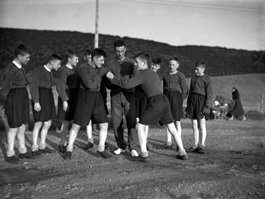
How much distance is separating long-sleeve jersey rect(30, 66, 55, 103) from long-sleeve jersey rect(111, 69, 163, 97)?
5.29 ft

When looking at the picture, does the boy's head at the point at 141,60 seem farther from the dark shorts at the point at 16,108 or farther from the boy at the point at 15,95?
the dark shorts at the point at 16,108

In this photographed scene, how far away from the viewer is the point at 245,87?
106ft

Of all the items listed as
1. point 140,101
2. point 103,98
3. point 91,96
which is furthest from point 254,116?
point 91,96

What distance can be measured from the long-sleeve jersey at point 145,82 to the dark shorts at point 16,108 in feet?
5.59

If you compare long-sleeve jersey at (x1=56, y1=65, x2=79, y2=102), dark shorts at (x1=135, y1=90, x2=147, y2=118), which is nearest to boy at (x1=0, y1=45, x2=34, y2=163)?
long-sleeve jersey at (x1=56, y1=65, x2=79, y2=102)

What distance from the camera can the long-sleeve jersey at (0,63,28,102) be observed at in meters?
6.01

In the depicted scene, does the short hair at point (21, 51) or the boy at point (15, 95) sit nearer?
the boy at point (15, 95)

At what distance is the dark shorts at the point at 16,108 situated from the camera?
6.13 m

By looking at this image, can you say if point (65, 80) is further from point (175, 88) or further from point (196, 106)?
point (196, 106)

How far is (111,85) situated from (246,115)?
1317 centimetres

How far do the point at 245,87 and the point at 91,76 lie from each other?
92.7 ft

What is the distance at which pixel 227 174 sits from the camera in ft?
16.9

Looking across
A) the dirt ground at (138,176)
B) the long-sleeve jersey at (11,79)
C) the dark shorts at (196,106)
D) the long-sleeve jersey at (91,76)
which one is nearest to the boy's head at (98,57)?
the long-sleeve jersey at (91,76)

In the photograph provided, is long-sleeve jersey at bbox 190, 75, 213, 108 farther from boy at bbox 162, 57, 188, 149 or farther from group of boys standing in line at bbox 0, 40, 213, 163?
boy at bbox 162, 57, 188, 149
